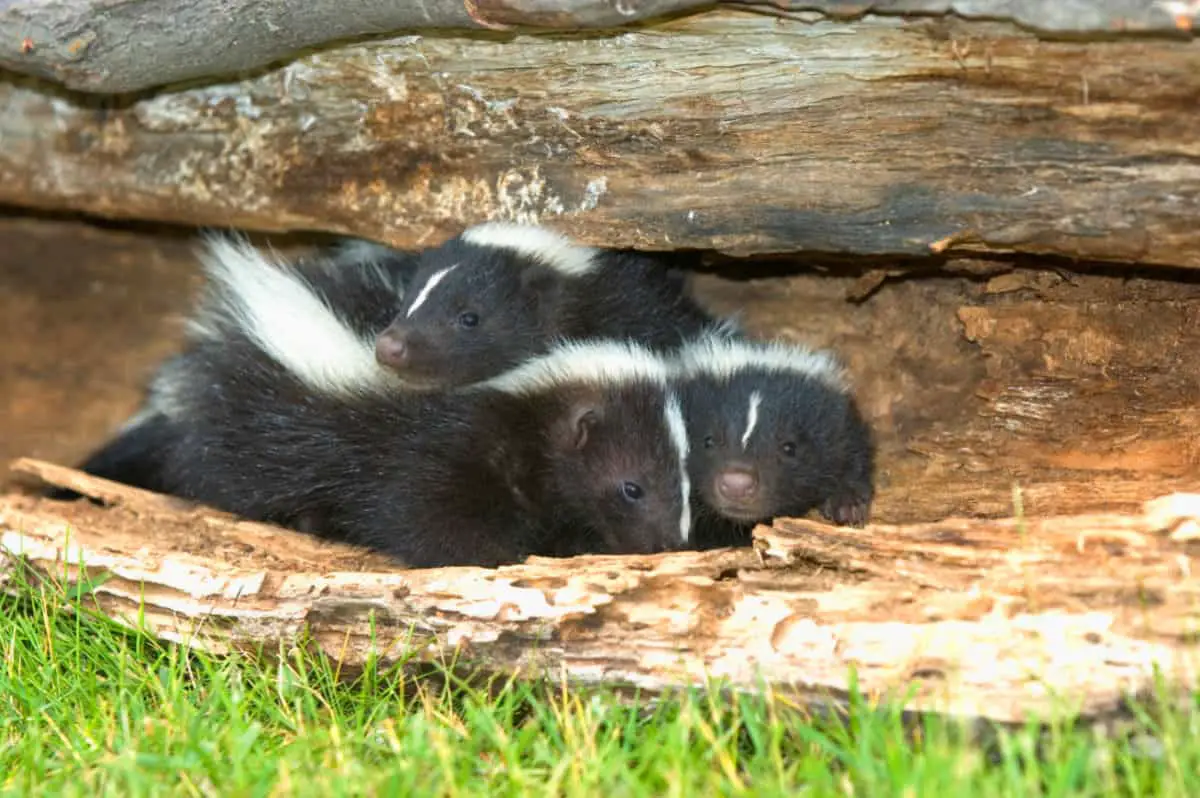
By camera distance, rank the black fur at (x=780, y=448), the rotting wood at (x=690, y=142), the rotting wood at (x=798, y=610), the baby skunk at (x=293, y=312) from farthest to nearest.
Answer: the baby skunk at (x=293, y=312) < the black fur at (x=780, y=448) < the rotting wood at (x=690, y=142) < the rotting wood at (x=798, y=610)

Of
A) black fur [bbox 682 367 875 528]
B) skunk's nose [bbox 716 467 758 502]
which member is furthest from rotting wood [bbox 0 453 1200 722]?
black fur [bbox 682 367 875 528]

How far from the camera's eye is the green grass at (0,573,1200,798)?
111 inches

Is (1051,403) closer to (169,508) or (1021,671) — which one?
(1021,671)

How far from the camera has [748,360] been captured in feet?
15.3

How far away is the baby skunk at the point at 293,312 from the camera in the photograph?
185 inches

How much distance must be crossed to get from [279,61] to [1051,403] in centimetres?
279

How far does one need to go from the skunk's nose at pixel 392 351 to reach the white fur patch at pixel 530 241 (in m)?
0.46

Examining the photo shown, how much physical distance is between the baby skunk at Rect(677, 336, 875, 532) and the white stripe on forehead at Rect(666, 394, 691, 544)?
0.11 feet

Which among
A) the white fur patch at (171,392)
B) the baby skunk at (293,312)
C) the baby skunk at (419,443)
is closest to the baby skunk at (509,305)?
the baby skunk at (419,443)

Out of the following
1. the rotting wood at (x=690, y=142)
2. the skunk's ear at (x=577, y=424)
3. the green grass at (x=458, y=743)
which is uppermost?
the rotting wood at (x=690, y=142)

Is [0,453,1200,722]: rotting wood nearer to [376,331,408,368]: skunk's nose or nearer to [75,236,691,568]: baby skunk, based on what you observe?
[75,236,691,568]: baby skunk

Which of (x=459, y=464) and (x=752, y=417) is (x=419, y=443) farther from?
(x=752, y=417)

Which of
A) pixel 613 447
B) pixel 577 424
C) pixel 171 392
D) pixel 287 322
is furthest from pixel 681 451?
pixel 171 392

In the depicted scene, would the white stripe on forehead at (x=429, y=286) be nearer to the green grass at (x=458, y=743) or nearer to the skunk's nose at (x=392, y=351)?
the skunk's nose at (x=392, y=351)
